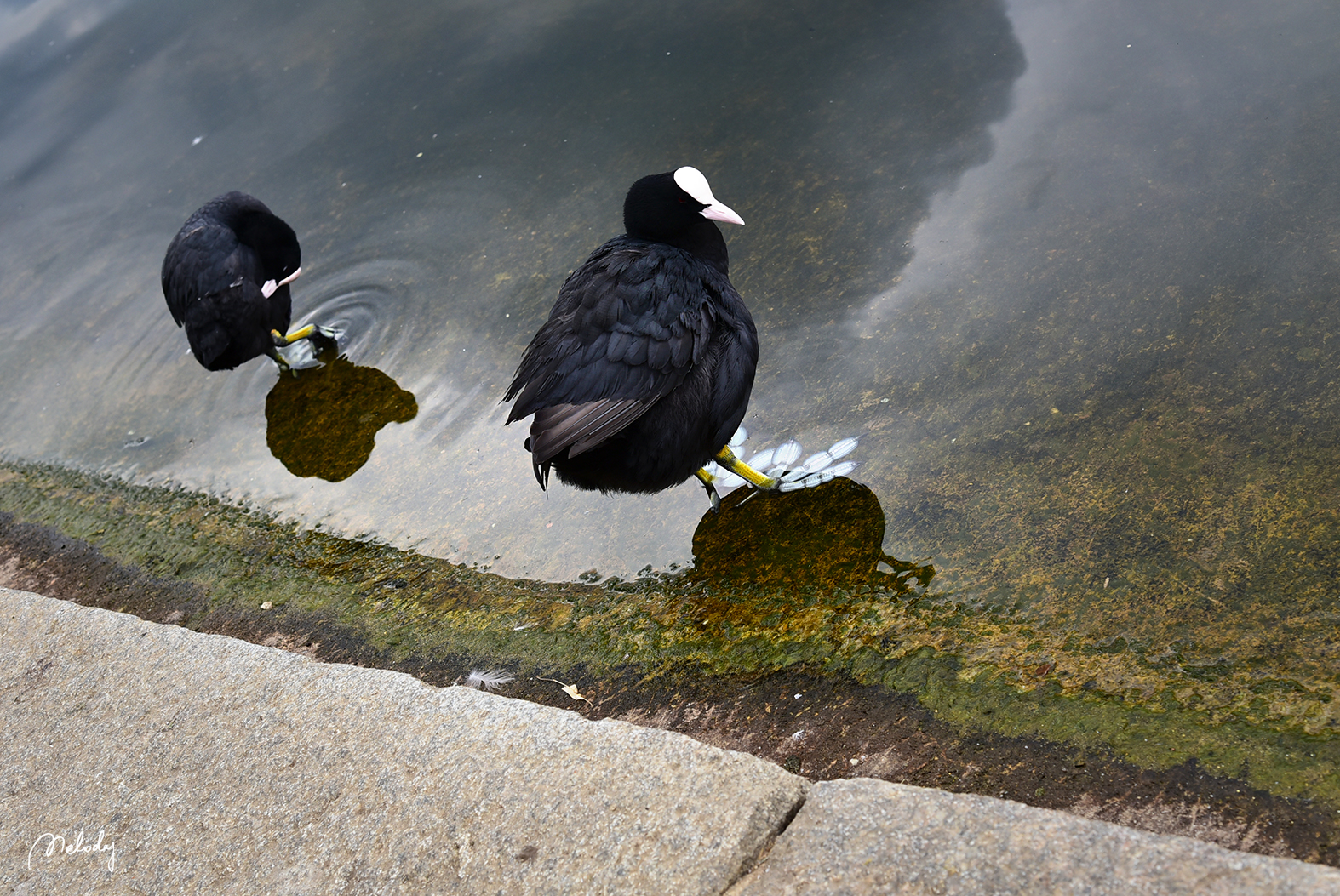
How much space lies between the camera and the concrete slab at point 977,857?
1392 mm

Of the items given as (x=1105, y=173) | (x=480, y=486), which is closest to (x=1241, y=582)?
(x=1105, y=173)

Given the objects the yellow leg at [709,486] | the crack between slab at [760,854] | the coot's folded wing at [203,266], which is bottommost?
the yellow leg at [709,486]

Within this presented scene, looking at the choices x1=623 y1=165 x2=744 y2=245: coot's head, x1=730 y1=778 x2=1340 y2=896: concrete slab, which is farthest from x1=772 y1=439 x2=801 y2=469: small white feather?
x1=730 y1=778 x2=1340 y2=896: concrete slab

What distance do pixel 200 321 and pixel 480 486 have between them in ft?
5.44

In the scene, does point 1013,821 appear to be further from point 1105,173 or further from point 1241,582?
point 1105,173

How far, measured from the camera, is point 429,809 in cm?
189

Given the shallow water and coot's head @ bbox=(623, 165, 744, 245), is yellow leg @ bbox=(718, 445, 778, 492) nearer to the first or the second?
the shallow water

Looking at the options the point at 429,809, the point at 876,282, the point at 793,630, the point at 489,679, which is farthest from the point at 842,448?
the point at 429,809

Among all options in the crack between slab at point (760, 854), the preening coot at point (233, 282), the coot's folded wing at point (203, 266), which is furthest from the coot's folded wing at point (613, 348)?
the coot's folded wing at point (203, 266)

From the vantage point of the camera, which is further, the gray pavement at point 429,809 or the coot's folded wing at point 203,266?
the coot's folded wing at point 203,266

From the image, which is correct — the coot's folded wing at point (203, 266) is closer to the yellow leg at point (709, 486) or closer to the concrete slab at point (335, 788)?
the concrete slab at point (335, 788)

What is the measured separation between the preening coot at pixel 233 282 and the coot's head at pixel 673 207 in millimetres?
1950

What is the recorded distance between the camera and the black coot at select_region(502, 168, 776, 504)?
2.50 m

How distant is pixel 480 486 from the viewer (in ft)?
10.8
